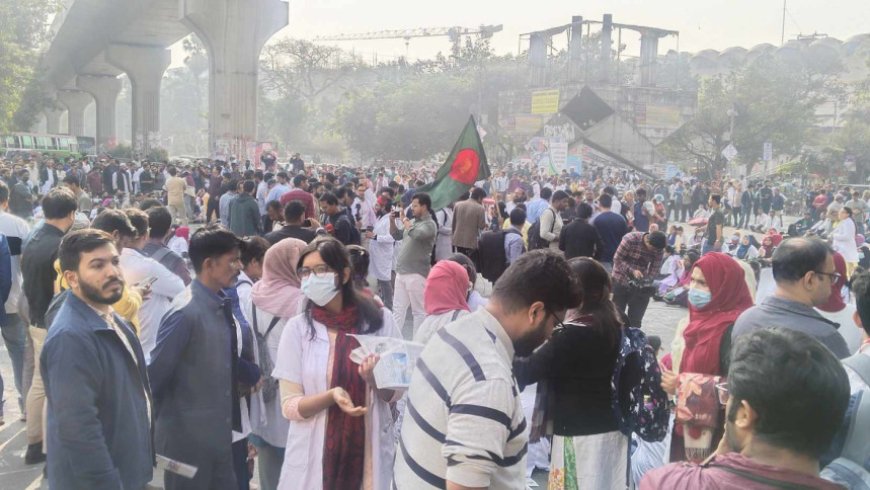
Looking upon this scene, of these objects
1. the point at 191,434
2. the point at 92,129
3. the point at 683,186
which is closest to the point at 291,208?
the point at 191,434

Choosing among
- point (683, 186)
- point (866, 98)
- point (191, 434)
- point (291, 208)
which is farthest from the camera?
point (866, 98)

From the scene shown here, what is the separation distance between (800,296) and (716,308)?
422 millimetres

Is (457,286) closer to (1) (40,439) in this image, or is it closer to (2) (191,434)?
(2) (191,434)

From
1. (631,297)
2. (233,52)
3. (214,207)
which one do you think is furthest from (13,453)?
(233,52)

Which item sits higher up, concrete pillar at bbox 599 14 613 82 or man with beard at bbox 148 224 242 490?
concrete pillar at bbox 599 14 613 82

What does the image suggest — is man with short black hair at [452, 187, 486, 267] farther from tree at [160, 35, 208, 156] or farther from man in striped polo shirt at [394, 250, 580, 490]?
tree at [160, 35, 208, 156]

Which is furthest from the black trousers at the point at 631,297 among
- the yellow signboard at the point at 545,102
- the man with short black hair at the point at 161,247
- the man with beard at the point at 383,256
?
the yellow signboard at the point at 545,102

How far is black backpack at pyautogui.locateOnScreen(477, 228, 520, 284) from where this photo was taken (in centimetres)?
967

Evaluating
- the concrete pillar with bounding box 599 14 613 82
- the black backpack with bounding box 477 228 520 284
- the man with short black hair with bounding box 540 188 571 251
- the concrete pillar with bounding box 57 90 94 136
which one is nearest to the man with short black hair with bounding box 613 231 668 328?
the black backpack with bounding box 477 228 520 284

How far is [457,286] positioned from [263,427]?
1.21 m

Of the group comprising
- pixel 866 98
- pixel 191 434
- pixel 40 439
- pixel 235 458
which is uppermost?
pixel 866 98

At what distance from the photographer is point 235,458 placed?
3.87 meters

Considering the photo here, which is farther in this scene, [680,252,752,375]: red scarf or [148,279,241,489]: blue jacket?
[680,252,752,375]: red scarf

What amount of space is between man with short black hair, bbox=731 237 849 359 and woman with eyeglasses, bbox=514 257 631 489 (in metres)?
0.58
